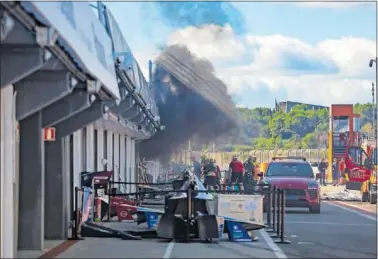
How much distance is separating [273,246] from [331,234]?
3734mm

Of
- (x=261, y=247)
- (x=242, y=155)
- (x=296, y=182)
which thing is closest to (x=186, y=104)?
(x=242, y=155)

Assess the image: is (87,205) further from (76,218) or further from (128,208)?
(128,208)

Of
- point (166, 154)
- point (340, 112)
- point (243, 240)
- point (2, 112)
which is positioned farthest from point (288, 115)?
point (2, 112)

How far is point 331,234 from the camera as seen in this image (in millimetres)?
20953

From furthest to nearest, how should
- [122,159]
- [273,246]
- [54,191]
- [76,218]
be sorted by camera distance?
1. [122,159]
2. [76,218]
3. [54,191]
4. [273,246]

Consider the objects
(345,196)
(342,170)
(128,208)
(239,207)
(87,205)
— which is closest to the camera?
(239,207)

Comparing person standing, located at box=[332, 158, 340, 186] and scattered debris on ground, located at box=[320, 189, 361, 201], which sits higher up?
person standing, located at box=[332, 158, 340, 186]

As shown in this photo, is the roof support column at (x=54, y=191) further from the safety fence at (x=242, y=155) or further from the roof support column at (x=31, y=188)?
the safety fence at (x=242, y=155)

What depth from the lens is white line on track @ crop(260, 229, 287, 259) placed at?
15952 millimetres

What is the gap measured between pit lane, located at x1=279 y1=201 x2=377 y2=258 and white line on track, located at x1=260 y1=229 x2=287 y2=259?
11cm

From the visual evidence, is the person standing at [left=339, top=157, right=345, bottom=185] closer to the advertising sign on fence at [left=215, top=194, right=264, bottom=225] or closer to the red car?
the red car

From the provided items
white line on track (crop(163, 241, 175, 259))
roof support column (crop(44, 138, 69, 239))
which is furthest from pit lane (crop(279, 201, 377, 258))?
roof support column (crop(44, 138, 69, 239))

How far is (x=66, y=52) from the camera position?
11.6m

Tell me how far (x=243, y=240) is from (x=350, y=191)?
22637 mm
